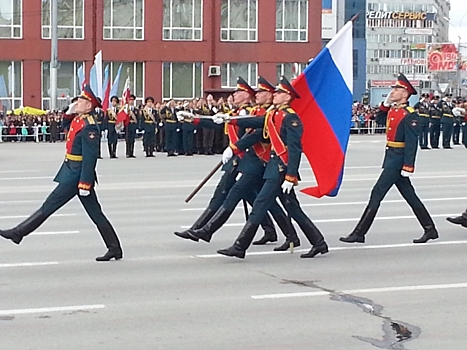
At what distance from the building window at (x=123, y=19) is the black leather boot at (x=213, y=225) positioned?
43370 millimetres

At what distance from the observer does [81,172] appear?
10.5 metres

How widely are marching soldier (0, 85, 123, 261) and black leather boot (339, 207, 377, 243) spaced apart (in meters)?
3.04

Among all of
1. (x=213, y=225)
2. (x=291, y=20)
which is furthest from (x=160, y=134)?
(x=291, y=20)

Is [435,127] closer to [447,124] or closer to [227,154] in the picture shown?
[447,124]

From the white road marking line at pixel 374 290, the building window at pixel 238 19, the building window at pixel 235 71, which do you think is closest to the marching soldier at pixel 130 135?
the white road marking line at pixel 374 290

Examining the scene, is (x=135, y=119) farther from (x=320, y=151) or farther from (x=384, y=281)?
(x=384, y=281)

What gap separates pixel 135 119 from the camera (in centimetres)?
3209

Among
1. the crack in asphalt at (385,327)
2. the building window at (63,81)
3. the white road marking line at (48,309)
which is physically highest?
the building window at (63,81)

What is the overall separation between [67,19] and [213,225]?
43.5 metres

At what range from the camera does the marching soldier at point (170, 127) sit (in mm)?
31922

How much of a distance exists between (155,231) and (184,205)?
3.31 m

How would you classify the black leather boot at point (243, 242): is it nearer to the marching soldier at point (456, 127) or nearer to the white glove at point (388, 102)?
the white glove at point (388, 102)

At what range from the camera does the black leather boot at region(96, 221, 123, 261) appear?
1079 centimetres

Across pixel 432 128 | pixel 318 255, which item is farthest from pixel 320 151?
pixel 432 128
